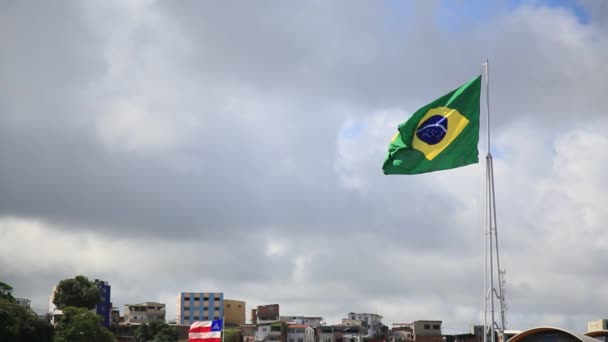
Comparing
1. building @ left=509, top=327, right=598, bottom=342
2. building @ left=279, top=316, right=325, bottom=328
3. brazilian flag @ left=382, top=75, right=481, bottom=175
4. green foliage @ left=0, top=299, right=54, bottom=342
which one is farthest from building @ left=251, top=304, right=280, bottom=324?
brazilian flag @ left=382, top=75, right=481, bottom=175

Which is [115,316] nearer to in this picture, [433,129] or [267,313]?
[267,313]

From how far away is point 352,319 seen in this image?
17275 cm

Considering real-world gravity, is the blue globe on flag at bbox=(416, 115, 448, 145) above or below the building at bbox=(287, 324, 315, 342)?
above

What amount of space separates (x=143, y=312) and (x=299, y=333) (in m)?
38.6

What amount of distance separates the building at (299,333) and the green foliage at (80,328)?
43.1 m

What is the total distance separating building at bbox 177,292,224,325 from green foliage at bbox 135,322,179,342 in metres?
23.7

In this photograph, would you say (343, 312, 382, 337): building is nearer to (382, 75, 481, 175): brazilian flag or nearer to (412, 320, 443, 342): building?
(412, 320, 443, 342): building

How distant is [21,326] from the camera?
92.6 metres

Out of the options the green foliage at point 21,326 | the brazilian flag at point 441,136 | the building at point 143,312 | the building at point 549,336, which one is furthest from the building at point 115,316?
the brazilian flag at point 441,136

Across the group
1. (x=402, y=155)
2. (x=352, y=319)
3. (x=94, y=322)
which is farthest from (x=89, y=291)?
(x=402, y=155)

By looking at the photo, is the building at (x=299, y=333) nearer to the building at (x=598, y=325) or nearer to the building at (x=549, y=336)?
the building at (x=598, y=325)

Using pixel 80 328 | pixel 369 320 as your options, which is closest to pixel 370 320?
pixel 369 320

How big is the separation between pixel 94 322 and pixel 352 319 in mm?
69068

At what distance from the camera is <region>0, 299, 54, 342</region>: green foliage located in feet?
298
